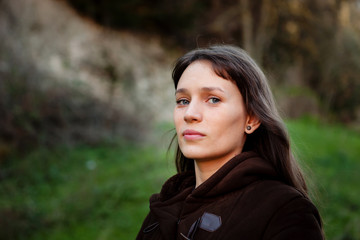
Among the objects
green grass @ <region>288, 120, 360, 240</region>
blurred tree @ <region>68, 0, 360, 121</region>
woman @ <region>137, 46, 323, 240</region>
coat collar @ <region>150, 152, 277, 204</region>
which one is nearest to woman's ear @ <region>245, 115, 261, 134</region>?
woman @ <region>137, 46, 323, 240</region>

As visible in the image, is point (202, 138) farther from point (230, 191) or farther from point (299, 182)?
point (299, 182)

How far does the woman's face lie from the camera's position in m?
1.62

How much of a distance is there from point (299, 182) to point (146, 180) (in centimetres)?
464

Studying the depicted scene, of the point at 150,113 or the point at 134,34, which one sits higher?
the point at 134,34

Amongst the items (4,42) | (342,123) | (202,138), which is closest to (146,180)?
(4,42)

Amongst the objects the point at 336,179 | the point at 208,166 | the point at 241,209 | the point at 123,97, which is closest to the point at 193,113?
the point at 208,166

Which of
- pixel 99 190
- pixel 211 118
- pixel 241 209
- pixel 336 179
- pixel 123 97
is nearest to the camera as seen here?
pixel 241 209

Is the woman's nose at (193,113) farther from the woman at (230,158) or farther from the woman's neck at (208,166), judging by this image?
the woman's neck at (208,166)

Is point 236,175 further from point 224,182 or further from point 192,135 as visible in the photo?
point 192,135

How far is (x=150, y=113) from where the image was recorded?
10.3 meters

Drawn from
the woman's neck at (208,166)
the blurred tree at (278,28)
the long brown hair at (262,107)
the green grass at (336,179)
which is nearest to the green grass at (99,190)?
the green grass at (336,179)

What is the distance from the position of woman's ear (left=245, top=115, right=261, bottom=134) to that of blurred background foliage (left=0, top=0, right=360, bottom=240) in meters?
0.49

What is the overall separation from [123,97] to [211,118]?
28.0ft

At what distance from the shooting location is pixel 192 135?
1646mm
